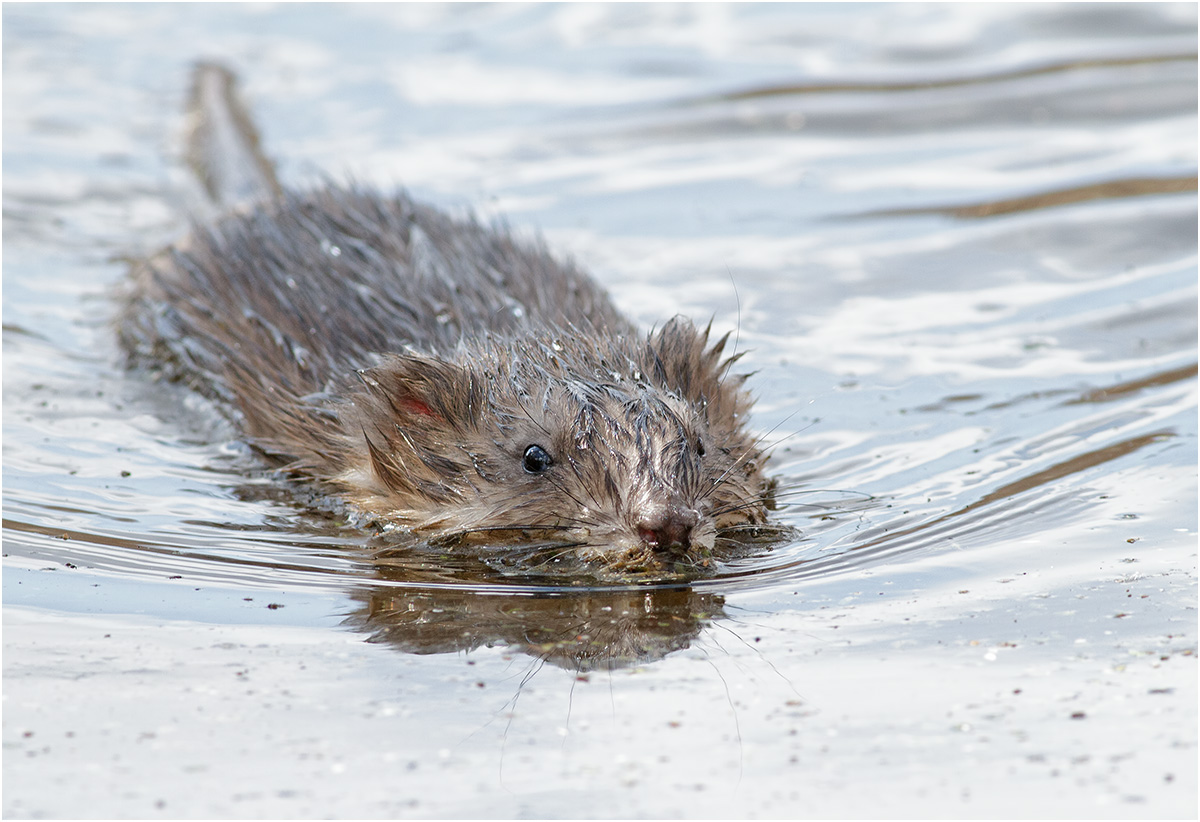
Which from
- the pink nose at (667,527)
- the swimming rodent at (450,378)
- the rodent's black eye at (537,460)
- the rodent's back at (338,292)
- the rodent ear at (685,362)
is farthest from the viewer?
the rodent's back at (338,292)

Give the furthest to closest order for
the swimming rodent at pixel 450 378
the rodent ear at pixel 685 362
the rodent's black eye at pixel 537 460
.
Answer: the rodent ear at pixel 685 362, the rodent's black eye at pixel 537 460, the swimming rodent at pixel 450 378

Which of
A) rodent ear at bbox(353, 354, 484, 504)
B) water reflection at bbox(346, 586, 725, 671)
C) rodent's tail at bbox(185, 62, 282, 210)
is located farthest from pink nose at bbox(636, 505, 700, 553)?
rodent's tail at bbox(185, 62, 282, 210)

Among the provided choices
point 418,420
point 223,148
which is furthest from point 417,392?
point 223,148

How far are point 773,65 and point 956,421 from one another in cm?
597

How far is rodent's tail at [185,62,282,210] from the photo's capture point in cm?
845

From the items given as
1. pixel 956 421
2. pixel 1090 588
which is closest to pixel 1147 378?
pixel 956 421

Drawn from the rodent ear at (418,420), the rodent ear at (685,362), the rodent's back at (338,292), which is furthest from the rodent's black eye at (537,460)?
the rodent's back at (338,292)

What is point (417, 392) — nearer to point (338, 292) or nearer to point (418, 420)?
point (418, 420)

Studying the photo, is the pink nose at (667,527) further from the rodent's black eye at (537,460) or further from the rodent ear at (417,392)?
the rodent ear at (417,392)

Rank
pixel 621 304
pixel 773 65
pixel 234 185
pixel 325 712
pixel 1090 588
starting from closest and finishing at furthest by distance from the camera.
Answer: pixel 325 712 → pixel 1090 588 → pixel 621 304 → pixel 234 185 → pixel 773 65

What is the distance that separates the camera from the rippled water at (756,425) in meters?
3.20

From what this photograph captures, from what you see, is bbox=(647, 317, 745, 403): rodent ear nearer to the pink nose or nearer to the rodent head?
the rodent head

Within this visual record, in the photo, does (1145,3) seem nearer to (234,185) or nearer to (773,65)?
(773,65)

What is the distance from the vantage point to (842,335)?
7207 mm
